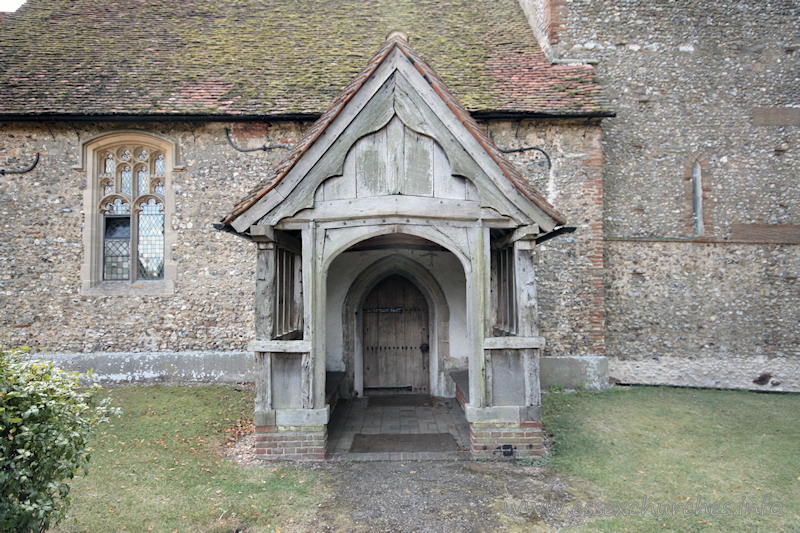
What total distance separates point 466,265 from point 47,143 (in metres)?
9.44

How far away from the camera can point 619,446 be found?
5.57 m

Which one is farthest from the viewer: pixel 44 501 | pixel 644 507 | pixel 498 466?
pixel 498 466

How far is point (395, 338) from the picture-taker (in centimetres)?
857

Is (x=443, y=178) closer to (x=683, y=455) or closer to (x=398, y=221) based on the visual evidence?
(x=398, y=221)

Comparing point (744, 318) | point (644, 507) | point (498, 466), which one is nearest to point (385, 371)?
point (498, 466)

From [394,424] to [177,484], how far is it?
307 cm

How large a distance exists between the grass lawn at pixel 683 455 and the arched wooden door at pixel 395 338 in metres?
2.64

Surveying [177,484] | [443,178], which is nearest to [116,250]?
[177,484]

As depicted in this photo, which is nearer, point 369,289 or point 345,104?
point 345,104

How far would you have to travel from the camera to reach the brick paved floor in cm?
516

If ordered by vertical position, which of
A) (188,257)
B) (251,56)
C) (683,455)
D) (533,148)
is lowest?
(683,455)

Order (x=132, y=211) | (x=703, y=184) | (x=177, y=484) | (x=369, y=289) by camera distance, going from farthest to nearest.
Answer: (x=703, y=184) < (x=132, y=211) < (x=369, y=289) < (x=177, y=484)

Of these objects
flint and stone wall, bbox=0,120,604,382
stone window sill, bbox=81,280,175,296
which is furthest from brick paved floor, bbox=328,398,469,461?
stone window sill, bbox=81,280,175,296

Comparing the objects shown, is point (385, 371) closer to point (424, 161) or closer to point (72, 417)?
point (424, 161)
